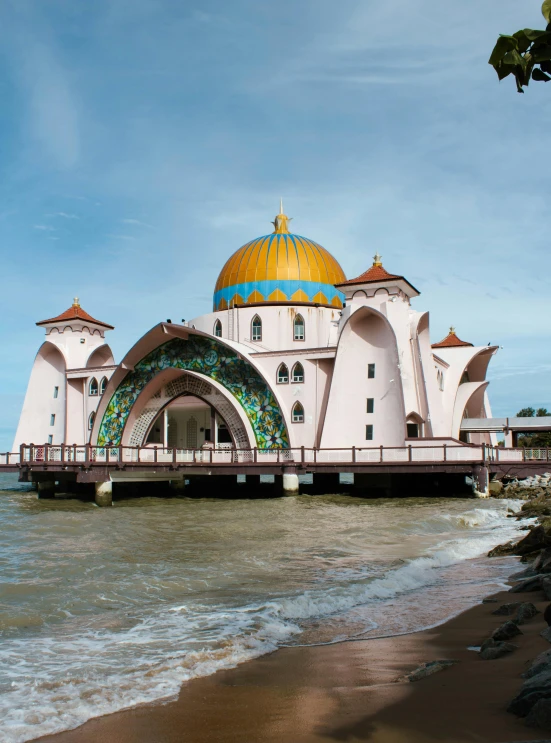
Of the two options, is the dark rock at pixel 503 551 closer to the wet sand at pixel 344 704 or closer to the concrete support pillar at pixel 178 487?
the wet sand at pixel 344 704

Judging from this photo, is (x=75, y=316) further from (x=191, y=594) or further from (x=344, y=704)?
(x=344, y=704)

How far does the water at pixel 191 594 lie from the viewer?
5578 millimetres

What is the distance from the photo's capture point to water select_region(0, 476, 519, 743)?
558cm

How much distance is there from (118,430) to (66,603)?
2503 centimetres

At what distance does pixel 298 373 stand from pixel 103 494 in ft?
31.2

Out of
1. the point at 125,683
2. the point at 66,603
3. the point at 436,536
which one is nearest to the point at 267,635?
the point at 125,683

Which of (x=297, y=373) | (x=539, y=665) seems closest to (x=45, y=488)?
(x=297, y=373)

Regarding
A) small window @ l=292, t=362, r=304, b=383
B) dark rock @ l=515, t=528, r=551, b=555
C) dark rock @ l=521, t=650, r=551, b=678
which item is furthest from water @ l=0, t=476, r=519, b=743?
small window @ l=292, t=362, r=304, b=383

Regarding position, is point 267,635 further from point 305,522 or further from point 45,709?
point 305,522

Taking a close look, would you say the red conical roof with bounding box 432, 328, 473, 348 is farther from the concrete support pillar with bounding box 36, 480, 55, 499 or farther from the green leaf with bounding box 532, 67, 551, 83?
the green leaf with bounding box 532, 67, 551, 83

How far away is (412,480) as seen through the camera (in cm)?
2819

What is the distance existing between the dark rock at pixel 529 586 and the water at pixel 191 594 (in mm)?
506

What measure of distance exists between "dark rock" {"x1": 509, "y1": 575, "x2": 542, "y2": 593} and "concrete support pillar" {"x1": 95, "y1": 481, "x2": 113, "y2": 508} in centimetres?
1896

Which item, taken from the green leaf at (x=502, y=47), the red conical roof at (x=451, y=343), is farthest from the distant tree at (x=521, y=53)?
the red conical roof at (x=451, y=343)
